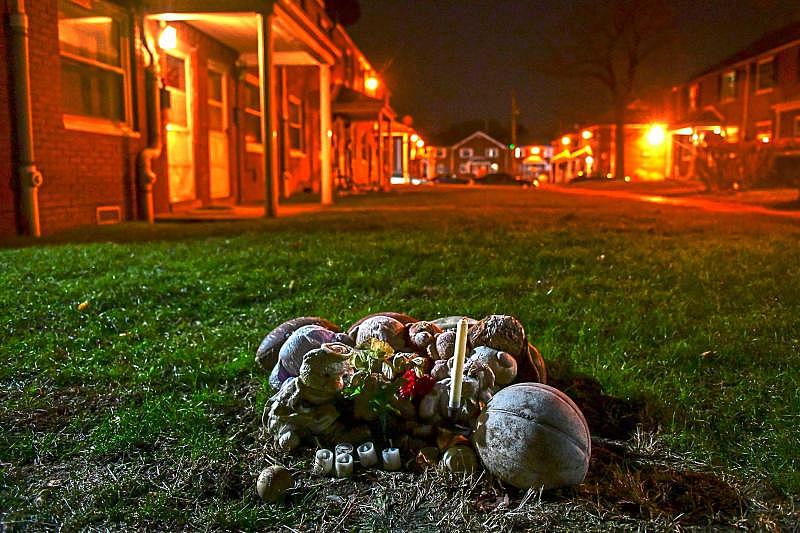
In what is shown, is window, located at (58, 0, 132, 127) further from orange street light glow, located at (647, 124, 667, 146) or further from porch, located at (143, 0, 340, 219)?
orange street light glow, located at (647, 124, 667, 146)

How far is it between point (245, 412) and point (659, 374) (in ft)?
6.77

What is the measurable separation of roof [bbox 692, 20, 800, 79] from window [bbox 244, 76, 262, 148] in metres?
24.1

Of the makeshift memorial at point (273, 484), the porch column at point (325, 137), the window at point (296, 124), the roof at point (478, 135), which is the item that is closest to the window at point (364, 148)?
the window at point (296, 124)

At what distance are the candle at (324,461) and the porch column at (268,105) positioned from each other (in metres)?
8.30

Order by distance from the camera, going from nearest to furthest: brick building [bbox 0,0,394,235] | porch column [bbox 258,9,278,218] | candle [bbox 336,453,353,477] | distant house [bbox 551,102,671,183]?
candle [bbox 336,453,353,477] < brick building [bbox 0,0,394,235] < porch column [bbox 258,9,278,218] < distant house [bbox 551,102,671,183]

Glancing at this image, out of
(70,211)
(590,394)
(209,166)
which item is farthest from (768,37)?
(590,394)

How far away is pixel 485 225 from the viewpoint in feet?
32.0

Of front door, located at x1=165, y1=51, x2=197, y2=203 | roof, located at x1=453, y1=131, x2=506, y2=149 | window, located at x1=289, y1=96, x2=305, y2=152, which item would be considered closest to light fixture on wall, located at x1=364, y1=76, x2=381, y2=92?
window, located at x1=289, y1=96, x2=305, y2=152

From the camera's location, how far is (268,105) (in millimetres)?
10734

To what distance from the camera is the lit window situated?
15.6m

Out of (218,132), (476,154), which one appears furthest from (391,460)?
(476,154)

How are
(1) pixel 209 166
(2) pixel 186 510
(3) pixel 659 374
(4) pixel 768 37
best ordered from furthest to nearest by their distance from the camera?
(4) pixel 768 37 → (1) pixel 209 166 → (3) pixel 659 374 → (2) pixel 186 510

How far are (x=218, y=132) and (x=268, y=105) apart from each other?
12.1 feet

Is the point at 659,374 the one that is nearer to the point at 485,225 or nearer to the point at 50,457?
the point at 50,457
